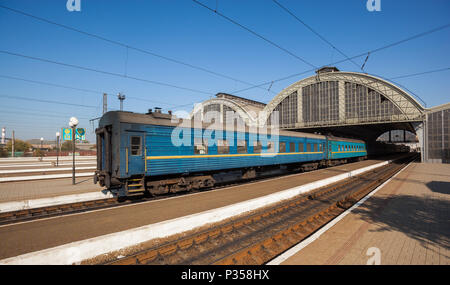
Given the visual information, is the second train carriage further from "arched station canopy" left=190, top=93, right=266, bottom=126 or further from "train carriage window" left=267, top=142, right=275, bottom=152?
"arched station canopy" left=190, top=93, right=266, bottom=126

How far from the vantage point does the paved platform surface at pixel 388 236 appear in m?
4.96

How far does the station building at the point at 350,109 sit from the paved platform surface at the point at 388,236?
2406 centimetres

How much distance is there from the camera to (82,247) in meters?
4.77

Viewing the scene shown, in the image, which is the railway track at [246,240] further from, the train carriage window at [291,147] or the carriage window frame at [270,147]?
the train carriage window at [291,147]

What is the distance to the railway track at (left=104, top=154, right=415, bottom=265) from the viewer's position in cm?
509

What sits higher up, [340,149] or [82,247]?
[340,149]

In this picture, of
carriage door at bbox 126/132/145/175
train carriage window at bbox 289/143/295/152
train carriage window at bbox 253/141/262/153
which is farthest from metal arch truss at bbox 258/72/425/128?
carriage door at bbox 126/132/145/175

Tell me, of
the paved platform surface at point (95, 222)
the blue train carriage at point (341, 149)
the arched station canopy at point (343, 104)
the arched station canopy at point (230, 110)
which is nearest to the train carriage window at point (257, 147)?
the paved platform surface at point (95, 222)

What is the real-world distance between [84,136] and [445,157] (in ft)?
160

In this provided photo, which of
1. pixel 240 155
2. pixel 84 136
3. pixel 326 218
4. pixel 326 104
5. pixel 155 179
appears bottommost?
pixel 326 218

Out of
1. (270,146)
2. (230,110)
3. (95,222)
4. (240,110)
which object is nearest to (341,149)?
(270,146)

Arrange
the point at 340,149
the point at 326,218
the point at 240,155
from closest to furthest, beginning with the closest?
the point at 326,218, the point at 240,155, the point at 340,149
